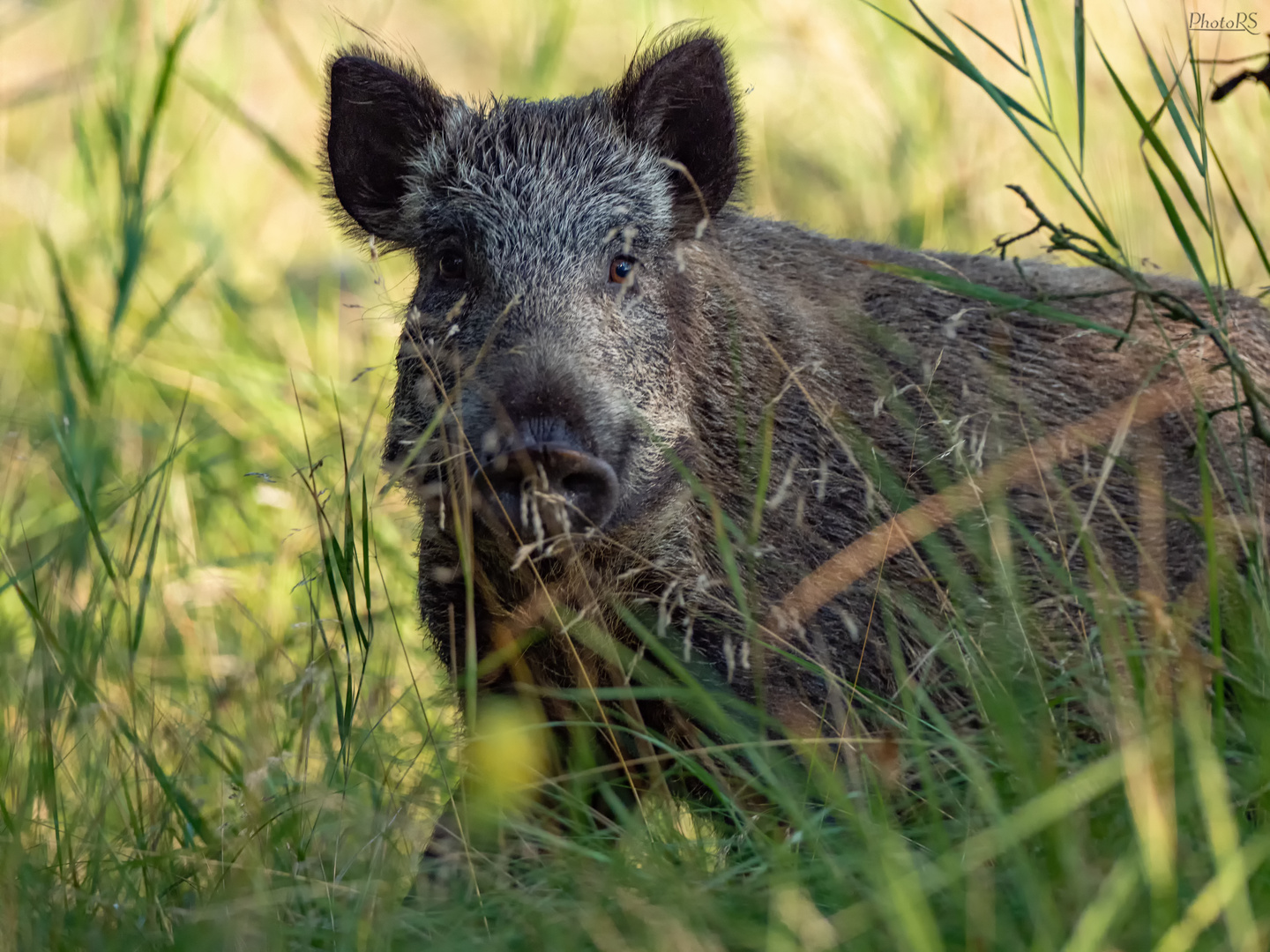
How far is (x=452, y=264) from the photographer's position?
3.24 meters

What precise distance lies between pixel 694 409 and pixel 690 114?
2.59ft

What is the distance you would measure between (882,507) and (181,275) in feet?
16.0

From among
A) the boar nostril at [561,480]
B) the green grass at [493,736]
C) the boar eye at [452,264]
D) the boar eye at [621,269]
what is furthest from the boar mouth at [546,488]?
the boar eye at [452,264]

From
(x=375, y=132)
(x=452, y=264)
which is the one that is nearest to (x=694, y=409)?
(x=452, y=264)

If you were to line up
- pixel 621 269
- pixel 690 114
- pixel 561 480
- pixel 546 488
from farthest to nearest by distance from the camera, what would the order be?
pixel 690 114
pixel 621 269
pixel 561 480
pixel 546 488

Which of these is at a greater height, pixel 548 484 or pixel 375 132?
pixel 375 132

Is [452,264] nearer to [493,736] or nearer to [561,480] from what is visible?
[561,480]

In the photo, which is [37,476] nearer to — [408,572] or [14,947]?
[408,572]

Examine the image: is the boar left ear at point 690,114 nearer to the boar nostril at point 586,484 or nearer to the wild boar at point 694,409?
the wild boar at point 694,409

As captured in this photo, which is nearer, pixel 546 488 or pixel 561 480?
pixel 546 488

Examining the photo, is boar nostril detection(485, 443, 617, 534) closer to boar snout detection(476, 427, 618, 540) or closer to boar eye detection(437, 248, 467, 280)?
boar snout detection(476, 427, 618, 540)

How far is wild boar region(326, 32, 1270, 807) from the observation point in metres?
2.80

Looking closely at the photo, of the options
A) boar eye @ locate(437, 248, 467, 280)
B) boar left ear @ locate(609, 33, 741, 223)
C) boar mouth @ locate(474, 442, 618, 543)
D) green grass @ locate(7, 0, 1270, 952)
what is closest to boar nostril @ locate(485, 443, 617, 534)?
boar mouth @ locate(474, 442, 618, 543)

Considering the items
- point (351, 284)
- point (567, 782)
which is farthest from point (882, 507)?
point (351, 284)
